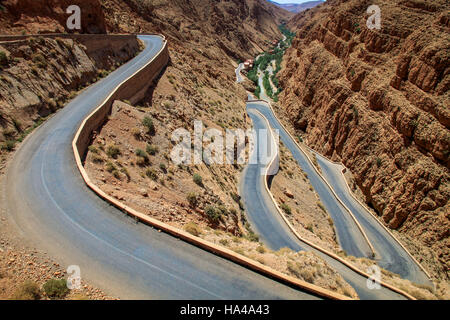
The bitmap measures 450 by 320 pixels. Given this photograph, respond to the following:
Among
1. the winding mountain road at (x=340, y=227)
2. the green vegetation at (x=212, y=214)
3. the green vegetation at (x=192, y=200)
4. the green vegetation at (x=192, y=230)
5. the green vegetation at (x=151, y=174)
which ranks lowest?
the winding mountain road at (x=340, y=227)

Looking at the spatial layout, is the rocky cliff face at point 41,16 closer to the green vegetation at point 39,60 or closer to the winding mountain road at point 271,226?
the green vegetation at point 39,60

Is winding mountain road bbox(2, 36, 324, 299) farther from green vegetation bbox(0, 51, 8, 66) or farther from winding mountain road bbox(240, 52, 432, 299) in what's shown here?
green vegetation bbox(0, 51, 8, 66)

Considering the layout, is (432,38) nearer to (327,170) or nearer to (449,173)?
(449,173)

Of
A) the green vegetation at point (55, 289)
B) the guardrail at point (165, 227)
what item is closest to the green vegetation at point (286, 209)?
the guardrail at point (165, 227)

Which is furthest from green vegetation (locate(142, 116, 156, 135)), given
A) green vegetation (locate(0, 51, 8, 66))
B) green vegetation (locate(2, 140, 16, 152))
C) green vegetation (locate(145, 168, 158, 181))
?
green vegetation (locate(0, 51, 8, 66))

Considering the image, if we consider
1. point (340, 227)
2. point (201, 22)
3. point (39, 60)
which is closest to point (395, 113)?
point (340, 227)

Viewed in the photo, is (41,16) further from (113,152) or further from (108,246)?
(108,246)

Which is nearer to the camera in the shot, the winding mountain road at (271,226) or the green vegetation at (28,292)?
the green vegetation at (28,292)

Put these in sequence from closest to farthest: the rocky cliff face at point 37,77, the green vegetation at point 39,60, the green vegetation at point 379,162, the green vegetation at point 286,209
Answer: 1. the rocky cliff face at point 37,77
2. the green vegetation at point 39,60
3. the green vegetation at point 286,209
4. the green vegetation at point 379,162
